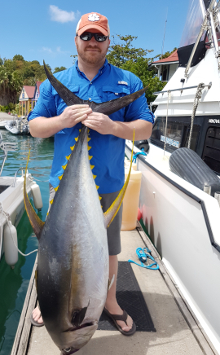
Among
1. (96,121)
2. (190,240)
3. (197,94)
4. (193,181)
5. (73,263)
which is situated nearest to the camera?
(73,263)

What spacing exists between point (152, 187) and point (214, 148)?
918mm

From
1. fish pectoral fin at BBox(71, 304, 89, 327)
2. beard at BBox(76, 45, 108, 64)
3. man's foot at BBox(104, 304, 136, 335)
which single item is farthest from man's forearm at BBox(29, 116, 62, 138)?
man's foot at BBox(104, 304, 136, 335)

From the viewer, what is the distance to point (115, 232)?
67.1 inches

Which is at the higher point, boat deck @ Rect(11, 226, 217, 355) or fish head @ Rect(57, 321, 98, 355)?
fish head @ Rect(57, 321, 98, 355)

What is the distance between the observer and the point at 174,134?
4117 millimetres

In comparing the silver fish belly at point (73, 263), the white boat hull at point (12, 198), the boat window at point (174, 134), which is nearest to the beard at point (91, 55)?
the silver fish belly at point (73, 263)

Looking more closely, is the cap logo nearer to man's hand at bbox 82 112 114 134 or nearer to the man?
the man

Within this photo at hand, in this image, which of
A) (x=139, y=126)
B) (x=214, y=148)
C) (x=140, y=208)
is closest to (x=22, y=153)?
(x=140, y=208)

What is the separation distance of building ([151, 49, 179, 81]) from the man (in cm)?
1843

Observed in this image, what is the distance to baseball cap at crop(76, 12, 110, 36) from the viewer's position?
4.45 ft

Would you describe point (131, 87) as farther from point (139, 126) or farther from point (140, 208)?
point (140, 208)

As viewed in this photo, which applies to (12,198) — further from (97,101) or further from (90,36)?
(90,36)

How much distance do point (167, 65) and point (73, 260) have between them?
73.5ft

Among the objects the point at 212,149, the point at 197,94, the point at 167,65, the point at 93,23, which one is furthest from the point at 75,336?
the point at 167,65
